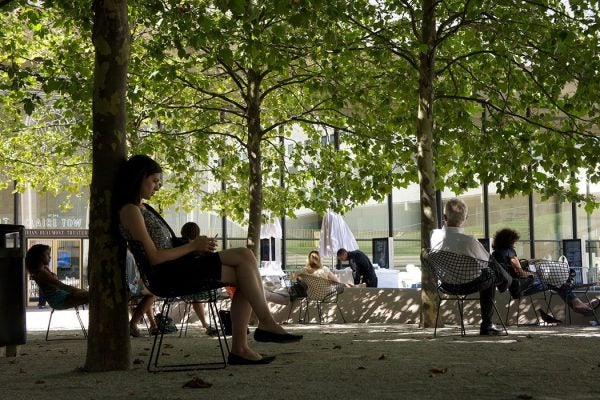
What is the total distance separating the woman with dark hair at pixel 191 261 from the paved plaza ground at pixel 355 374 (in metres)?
0.23

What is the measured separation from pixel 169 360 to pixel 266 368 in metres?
1.19

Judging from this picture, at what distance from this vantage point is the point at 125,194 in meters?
5.74

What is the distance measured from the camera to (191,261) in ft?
18.2

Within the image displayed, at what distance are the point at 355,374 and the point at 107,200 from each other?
72.2 inches

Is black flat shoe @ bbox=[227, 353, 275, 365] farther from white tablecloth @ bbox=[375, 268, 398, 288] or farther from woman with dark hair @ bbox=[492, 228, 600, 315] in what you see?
white tablecloth @ bbox=[375, 268, 398, 288]

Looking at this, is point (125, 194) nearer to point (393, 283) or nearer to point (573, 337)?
point (573, 337)

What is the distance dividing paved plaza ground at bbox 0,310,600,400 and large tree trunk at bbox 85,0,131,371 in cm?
20

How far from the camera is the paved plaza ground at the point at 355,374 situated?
14.8 feet

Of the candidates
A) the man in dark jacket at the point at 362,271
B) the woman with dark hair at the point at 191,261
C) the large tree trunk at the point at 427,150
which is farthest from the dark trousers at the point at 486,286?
the man in dark jacket at the point at 362,271

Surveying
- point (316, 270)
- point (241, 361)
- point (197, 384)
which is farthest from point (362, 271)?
point (197, 384)

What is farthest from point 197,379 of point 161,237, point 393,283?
point 393,283

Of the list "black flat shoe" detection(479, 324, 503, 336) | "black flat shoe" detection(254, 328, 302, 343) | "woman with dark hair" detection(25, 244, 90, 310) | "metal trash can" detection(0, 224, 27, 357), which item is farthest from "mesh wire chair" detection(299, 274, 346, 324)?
"black flat shoe" detection(254, 328, 302, 343)

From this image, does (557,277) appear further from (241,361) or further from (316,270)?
(241,361)

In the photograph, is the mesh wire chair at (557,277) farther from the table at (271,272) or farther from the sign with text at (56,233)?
the sign with text at (56,233)
